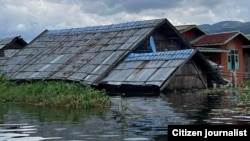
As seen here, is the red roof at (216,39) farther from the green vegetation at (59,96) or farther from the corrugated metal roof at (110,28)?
the green vegetation at (59,96)

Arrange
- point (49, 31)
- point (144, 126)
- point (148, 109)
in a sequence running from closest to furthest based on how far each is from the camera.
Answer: point (144, 126), point (148, 109), point (49, 31)

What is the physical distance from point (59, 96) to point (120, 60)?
25.7 ft

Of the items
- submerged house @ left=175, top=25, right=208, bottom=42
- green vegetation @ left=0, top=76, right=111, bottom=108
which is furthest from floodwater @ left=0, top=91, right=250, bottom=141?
submerged house @ left=175, top=25, right=208, bottom=42

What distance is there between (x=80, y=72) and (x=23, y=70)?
17.9 ft

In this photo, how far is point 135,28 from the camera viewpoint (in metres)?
28.4

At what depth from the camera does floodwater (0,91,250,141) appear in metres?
9.91

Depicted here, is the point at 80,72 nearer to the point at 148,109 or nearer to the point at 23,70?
the point at 23,70

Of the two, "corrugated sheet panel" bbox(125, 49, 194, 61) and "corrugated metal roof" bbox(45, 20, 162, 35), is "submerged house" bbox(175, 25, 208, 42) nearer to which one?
"corrugated metal roof" bbox(45, 20, 162, 35)

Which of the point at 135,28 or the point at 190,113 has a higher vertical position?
the point at 135,28

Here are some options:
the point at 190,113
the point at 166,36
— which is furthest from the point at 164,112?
the point at 166,36

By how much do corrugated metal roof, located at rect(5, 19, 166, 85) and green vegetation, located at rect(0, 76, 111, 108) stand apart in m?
A: 3.85

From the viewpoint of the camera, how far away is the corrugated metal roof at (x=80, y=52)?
25.4 meters

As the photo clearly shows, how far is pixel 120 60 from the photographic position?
995 inches

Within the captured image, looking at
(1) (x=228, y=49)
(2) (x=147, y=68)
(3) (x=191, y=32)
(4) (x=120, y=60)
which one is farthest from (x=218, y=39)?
(2) (x=147, y=68)
